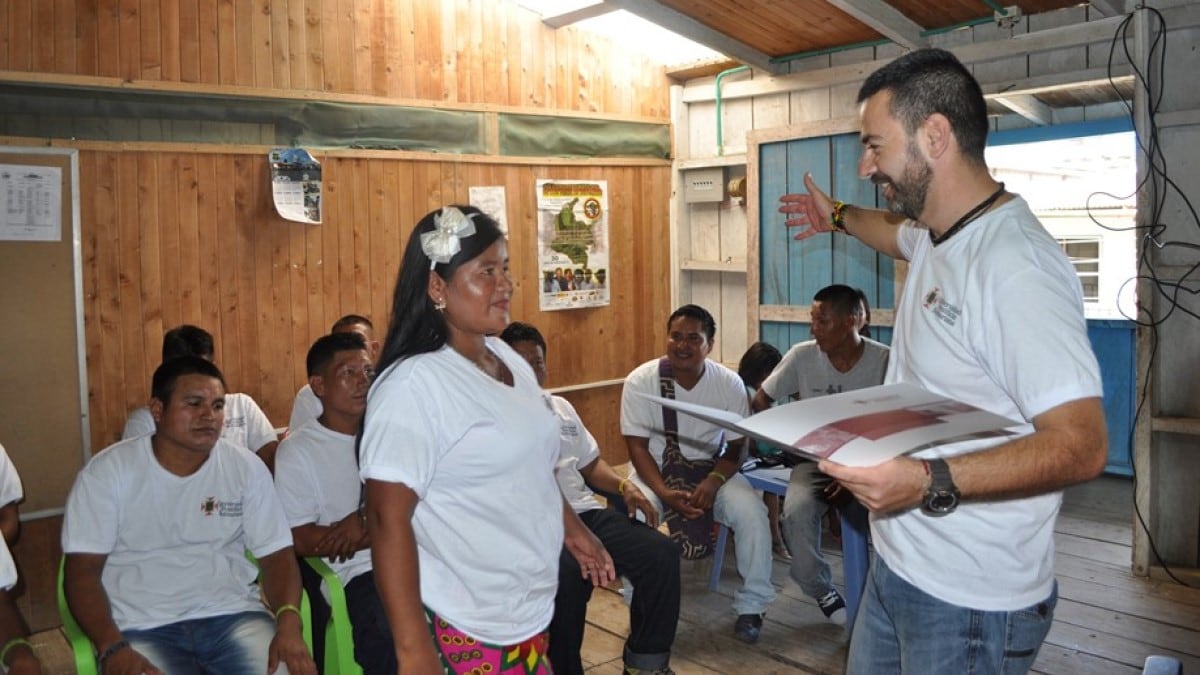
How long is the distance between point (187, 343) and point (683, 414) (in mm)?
2082

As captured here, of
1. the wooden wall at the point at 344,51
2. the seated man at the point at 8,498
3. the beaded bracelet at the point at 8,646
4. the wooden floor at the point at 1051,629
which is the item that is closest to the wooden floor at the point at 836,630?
Result: the wooden floor at the point at 1051,629

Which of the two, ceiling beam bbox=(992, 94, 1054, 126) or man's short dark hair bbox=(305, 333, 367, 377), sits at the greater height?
ceiling beam bbox=(992, 94, 1054, 126)

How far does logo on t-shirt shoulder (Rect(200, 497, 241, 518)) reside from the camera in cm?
284

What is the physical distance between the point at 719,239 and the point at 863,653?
15.7 ft

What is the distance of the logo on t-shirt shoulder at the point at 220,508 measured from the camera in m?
2.84

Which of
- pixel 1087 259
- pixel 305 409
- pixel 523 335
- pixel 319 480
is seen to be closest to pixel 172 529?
pixel 319 480

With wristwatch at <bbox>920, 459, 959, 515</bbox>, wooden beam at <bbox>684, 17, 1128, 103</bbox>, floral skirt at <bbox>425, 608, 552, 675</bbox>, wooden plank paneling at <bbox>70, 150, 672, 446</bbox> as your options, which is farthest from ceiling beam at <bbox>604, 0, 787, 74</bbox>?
wristwatch at <bbox>920, 459, 959, 515</bbox>

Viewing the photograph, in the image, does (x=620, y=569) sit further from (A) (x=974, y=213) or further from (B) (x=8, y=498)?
(A) (x=974, y=213)

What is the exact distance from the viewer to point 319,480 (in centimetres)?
308

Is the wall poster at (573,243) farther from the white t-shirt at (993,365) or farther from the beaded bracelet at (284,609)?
the white t-shirt at (993,365)

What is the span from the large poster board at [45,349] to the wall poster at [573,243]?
2566 millimetres

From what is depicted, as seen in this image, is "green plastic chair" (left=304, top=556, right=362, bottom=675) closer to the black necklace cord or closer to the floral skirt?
the floral skirt

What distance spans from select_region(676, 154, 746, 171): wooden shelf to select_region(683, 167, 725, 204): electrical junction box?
35 mm

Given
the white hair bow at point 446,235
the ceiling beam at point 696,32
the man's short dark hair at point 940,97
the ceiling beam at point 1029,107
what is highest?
the ceiling beam at point 696,32
